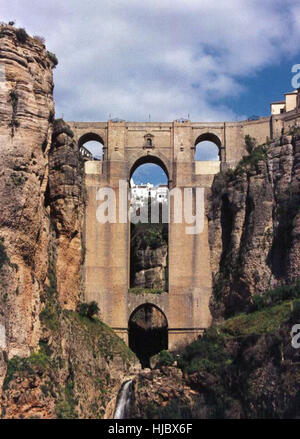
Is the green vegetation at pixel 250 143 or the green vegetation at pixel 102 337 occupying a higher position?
the green vegetation at pixel 250 143

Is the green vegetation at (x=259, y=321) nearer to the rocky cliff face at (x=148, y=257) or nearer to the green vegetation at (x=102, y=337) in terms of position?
the green vegetation at (x=102, y=337)

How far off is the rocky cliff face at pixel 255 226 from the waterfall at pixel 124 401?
8017mm

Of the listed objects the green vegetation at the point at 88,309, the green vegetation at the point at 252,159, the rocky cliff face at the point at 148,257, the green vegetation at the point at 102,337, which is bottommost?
the green vegetation at the point at 102,337

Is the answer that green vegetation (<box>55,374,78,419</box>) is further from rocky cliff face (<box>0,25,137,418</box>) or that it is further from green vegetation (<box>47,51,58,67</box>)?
green vegetation (<box>47,51,58,67</box>)

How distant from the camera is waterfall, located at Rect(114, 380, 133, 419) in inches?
1673

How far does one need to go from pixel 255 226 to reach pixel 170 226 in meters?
5.58

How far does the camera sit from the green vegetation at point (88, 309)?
155 ft

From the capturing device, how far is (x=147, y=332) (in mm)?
56969

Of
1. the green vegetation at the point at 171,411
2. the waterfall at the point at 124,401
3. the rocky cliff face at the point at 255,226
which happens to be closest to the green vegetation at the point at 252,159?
the rocky cliff face at the point at 255,226

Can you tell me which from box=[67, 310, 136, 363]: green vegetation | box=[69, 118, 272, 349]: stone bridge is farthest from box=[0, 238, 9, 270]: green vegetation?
box=[69, 118, 272, 349]: stone bridge

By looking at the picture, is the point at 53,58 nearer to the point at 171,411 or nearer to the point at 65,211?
the point at 65,211

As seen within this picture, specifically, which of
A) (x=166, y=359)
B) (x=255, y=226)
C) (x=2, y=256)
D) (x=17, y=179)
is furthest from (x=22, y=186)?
(x=255, y=226)

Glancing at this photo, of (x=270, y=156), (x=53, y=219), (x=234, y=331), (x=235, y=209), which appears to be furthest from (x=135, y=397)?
(x=270, y=156)

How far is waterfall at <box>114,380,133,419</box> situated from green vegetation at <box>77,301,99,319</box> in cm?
512
